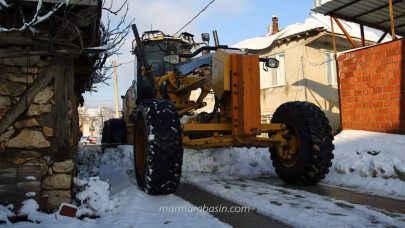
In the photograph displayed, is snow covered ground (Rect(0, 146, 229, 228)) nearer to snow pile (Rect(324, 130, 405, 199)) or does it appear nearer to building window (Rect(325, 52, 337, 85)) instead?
snow pile (Rect(324, 130, 405, 199))

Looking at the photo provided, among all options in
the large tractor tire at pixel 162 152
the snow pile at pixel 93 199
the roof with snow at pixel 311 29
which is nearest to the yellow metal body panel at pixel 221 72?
the large tractor tire at pixel 162 152

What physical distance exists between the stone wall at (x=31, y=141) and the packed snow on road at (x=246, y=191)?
0.22 metres

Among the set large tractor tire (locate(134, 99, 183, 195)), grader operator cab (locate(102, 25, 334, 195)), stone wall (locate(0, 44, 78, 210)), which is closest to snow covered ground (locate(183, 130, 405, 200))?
grader operator cab (locate(102, 25, 334, 195))

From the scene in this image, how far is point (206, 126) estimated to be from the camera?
5.07m

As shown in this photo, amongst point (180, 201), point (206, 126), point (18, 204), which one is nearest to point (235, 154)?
point (206, 126)

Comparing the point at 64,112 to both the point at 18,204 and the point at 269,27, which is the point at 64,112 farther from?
the point at 269,27

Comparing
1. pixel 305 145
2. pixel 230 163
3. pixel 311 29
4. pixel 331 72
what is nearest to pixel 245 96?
pixel 305 145

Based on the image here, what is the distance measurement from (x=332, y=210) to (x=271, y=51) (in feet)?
41.6

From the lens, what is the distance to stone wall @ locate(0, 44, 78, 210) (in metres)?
3.99

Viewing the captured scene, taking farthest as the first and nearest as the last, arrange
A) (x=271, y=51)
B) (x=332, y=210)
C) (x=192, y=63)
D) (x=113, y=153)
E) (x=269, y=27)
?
(x=269, y=27) → (x=271, y=51) → (x=113, y=153) → (x=192, y=63) → (x=332, y=210)

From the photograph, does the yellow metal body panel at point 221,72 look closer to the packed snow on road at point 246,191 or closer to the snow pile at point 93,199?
the packed snow on road at point 246,191

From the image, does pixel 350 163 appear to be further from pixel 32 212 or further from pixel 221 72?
pixel 32 212

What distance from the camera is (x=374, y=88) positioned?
8.53m

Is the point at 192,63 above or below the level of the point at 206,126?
above
